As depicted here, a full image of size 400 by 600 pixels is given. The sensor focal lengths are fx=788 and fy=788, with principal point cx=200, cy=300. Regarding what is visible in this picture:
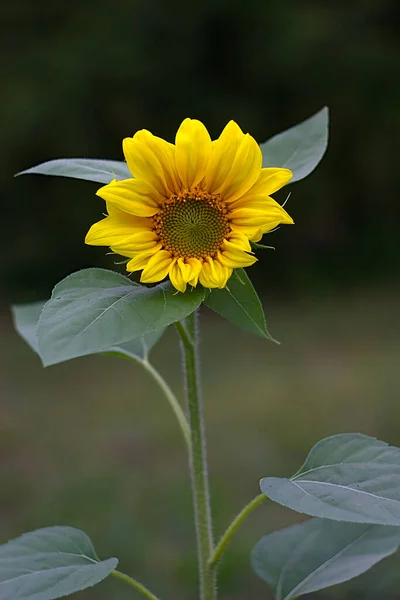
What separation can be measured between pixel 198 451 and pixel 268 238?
4651 millimetres

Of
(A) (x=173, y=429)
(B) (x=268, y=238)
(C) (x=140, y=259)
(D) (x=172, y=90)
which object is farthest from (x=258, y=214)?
(D) (x=172, y=90)

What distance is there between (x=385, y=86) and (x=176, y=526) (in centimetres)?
470

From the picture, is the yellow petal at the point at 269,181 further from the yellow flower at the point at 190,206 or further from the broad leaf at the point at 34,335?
the broad leaf at the point at 34,335

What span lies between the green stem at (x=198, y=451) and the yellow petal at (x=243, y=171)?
0.14 m

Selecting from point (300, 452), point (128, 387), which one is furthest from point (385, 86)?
point (300, 452)

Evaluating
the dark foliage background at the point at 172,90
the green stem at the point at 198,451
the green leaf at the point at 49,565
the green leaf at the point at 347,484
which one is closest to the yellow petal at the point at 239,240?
the green stem at the point at 198,451

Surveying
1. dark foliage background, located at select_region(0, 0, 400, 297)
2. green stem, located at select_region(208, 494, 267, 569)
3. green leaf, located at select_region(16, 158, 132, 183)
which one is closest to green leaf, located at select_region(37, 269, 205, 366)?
green leaf, located at select_region(16, 158, 132, 183)

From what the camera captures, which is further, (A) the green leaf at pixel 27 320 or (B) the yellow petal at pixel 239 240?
(A) the green leaf at pixel 27 320

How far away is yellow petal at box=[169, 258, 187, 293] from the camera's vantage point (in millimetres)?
701

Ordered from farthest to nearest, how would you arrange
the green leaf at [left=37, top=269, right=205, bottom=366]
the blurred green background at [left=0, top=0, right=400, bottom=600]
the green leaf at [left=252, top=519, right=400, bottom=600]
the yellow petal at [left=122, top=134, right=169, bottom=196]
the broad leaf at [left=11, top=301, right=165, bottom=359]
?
the blurred green background at [left=0, top=0, right=400, bottom=600], the broad leaf at [left=11, top=301, right=165, bottom=359], the green leaf at [left=252, top=519, right=400, bottom=600], the yellow petal at [left=122, top=134, right=169, bottom=196], the green leaf at [left=37, top=269, right=205, bottom=366]

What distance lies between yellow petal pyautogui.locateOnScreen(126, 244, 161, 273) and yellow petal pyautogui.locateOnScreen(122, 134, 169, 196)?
63 millimetres

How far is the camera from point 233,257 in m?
0.71

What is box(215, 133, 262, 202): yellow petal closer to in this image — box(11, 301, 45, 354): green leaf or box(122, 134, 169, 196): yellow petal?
box(122, 134, 169, 196): yellow petal

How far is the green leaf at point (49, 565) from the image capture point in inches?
29.5
